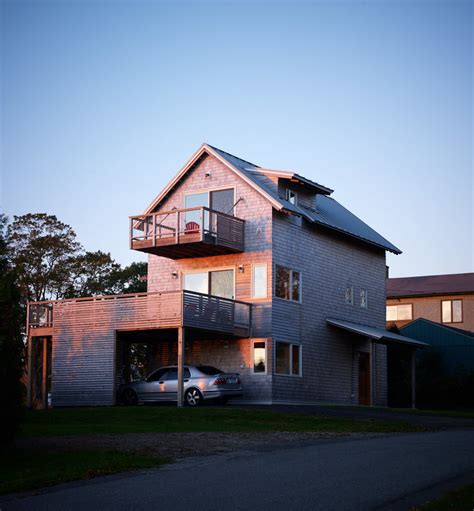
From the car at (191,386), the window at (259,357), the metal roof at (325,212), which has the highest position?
the metal roof at (325,212)

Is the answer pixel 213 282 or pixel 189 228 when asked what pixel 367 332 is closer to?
pixel 213 282

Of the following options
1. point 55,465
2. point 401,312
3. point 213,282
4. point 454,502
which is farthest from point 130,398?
point 401,312

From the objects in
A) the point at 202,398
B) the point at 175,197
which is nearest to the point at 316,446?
the point at 202,398

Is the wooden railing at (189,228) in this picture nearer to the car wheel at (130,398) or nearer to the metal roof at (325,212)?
the metal roof at (325,212)

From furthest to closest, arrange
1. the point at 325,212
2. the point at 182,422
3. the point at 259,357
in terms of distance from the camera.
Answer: the point at 325,212, the point at 259,357, the point at 182,422

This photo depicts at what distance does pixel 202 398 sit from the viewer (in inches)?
1176

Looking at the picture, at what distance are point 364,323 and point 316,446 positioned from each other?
2341 cm

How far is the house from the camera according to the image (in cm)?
3167

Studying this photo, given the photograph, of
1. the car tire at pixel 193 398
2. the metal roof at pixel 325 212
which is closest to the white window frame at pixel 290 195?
the metal roof at pixel 325 212

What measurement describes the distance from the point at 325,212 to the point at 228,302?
8.30 metres

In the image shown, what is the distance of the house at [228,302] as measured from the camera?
1247 inches

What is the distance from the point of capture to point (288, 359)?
3297cm

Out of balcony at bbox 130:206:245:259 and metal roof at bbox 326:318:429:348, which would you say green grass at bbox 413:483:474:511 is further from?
metal roof at bbox 326:318:429:348

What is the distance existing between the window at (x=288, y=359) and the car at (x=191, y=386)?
6.87 feet
